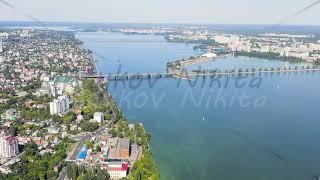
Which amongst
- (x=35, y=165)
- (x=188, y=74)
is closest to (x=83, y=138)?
(x=35, y=165)

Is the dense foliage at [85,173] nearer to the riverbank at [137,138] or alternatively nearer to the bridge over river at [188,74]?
the riverbank at [137,138]

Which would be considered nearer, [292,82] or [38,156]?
[38,156]

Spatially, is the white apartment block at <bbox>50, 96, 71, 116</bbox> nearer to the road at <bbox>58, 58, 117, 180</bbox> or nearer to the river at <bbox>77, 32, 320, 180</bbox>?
the road at <bbox>58, 58, 117, 180</bbox>

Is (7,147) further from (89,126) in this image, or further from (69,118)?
(69,118)

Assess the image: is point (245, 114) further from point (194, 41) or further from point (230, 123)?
point (194, 41)

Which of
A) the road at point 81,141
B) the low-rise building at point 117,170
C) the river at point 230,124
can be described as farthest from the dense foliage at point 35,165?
the river at point 230,124

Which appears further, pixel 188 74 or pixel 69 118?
pixel 188 74

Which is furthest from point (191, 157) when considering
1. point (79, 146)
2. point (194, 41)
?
point (194, 41)

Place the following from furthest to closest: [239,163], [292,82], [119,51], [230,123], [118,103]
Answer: [119,51], [292,82], [118,103], [230,123], [239,163]
